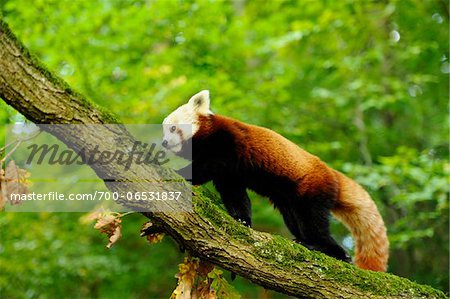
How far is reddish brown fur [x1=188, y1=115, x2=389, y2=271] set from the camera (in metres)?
4.34

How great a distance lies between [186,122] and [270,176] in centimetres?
88

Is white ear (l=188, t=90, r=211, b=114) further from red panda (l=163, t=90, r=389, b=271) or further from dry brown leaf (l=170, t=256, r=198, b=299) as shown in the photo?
dry brown leaf (l=170, t=256, r=198, b=299)

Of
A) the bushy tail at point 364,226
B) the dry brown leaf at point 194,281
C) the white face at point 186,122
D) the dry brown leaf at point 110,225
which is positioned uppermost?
the white face at point 186,122

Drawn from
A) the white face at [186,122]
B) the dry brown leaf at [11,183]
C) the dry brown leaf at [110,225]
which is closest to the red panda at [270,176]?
the white face at [186,122]

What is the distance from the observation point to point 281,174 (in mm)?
4387

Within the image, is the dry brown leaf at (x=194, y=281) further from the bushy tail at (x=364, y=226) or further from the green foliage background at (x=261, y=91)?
the green foliage background at (x=261, y=91)

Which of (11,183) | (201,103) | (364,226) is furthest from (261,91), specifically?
(11,183)

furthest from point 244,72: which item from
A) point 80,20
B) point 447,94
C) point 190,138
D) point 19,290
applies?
point 19,290

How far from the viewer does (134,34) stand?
→ 7586mm

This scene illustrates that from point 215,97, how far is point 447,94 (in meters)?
5.21

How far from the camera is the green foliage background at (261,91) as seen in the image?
739 cm

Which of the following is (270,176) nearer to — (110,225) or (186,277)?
(186,277)

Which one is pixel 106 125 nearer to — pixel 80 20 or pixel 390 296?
pixel 390 296

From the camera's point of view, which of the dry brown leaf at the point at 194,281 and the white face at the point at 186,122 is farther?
the white face at the point at 186,122
